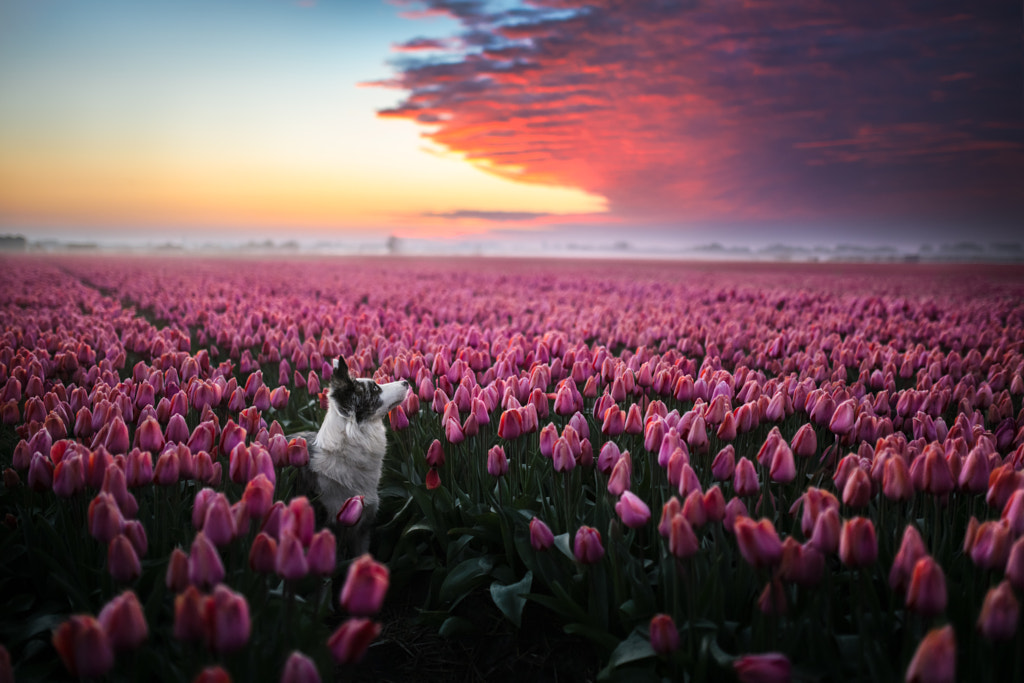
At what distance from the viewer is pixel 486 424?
3.13 m

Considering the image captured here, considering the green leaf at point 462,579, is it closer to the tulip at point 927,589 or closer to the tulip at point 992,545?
the tulip at point 927,589

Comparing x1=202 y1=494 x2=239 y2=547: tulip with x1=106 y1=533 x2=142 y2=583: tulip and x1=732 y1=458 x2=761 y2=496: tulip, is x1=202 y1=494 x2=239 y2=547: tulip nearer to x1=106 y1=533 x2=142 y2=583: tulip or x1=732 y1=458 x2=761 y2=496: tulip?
x1=106 y1=533 x2=142 y2=583: tulip

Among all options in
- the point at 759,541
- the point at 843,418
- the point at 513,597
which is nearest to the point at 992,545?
the point at 759,541

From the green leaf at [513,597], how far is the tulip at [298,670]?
1.10 meters

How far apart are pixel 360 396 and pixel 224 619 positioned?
5.86 ft

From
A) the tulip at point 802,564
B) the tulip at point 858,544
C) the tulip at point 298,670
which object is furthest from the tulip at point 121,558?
the tulip at point 858,544

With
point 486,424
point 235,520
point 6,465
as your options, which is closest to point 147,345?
point 6,465

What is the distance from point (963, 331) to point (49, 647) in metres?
8.52

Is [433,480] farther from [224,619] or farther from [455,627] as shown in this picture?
[224,619]

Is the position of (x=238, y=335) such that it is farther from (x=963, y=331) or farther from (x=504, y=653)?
(x=963, y=331)

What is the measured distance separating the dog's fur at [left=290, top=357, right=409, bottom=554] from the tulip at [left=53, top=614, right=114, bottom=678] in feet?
4.68

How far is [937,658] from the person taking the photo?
4.45 ft

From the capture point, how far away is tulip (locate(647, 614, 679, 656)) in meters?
1.78

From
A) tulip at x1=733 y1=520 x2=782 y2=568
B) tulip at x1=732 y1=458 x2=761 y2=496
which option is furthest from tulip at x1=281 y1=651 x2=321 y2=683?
tulip at x1=732 y1=458 x2=761 y2=496
